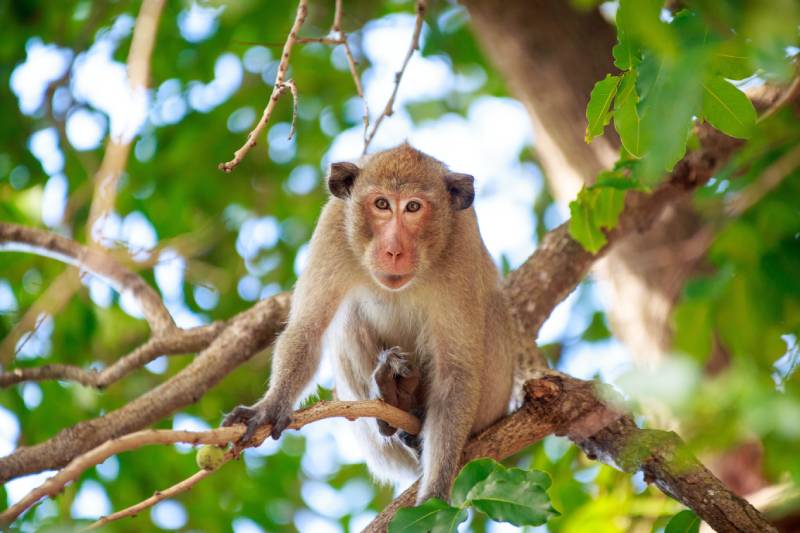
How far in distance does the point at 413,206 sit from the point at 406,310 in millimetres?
788

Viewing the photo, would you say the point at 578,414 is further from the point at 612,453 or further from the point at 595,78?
the point at 595,78

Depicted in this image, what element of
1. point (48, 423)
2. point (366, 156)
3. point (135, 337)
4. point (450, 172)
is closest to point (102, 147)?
point (135, 337)

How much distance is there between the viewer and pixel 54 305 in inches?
203

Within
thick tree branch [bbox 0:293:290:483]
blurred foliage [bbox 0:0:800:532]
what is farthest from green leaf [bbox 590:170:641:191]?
thick tree branch [bbox 0:293:290:483]

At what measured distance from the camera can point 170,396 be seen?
20.8 feet

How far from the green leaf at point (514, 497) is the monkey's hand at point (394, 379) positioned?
2425 mm

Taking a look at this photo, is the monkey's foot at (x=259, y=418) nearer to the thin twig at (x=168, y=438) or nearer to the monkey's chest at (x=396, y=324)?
the thin twig at (x=168, y=438)

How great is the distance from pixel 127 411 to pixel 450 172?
9.49 ft

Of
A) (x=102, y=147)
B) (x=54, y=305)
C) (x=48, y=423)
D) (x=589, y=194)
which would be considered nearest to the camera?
(x=54, y=305)

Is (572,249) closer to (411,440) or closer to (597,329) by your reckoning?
(411,440)

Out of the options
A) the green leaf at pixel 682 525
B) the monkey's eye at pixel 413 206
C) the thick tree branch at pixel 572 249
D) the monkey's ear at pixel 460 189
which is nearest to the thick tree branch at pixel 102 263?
the monkey's eye at pixel 413 206

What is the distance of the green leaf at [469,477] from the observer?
3758 mm

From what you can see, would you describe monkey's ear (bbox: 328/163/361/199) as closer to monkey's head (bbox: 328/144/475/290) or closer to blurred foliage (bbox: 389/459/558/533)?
monkey's head (bbox: 328/144/475/290)

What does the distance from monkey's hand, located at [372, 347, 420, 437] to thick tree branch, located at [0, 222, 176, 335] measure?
1.73m
